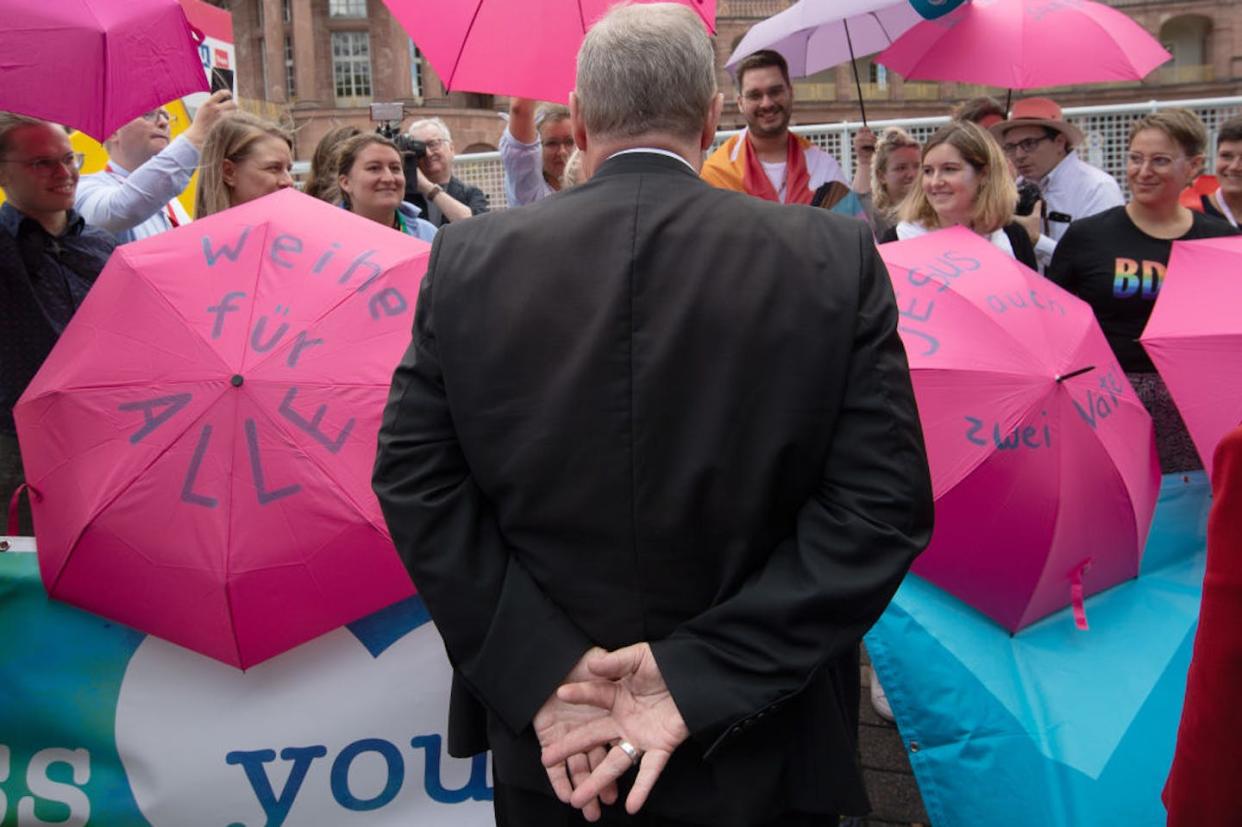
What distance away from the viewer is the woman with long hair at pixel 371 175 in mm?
4113

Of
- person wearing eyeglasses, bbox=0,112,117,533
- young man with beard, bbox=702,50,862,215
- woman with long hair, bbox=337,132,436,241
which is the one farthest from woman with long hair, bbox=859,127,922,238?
person wearing eyeglasses, bbox=0,112,117,533

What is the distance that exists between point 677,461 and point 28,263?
247 centimetres

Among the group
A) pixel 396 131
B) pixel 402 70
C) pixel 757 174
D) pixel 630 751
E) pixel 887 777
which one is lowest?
pixel 887 777

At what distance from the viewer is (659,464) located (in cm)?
180

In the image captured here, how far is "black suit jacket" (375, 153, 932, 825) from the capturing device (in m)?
1.77

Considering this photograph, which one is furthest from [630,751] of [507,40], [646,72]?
[507,40]

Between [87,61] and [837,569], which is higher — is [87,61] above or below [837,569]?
above

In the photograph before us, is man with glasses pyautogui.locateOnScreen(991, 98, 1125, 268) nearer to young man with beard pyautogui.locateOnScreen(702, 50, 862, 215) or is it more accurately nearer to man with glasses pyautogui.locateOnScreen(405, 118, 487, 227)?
young man with beard pyautogui.locateOnScreen(702, 50, 862, 215)

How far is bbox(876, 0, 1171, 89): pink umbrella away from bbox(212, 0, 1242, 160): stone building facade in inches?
1181

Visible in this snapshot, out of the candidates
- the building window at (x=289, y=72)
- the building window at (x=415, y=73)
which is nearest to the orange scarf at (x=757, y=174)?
the building window at (x=415, y=73)

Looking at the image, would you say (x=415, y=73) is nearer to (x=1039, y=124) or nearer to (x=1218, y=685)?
(x=1039, y=124)

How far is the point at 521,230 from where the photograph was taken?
6.06 feet

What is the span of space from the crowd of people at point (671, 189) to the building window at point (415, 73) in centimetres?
3369

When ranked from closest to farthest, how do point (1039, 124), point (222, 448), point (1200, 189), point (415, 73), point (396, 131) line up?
point (222, 448)
point (396, 131)
point (1039, 124)
point (1200, 189)
point (415, 73)
